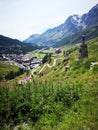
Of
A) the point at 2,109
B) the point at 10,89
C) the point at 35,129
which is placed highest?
the point at 10,89

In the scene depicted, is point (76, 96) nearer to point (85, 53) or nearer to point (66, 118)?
point (66, 118)

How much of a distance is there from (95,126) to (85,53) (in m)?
54.6

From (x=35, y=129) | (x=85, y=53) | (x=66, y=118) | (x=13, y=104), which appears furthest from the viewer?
(x=85, y=53)

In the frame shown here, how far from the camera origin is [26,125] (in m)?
11.1

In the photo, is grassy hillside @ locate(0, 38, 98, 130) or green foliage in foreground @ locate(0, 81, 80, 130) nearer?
grassy hillside @ locate(0, 38, 98, 130)

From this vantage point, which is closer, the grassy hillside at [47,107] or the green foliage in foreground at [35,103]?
the grassy hillside at [47,107]

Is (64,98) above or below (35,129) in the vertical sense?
above

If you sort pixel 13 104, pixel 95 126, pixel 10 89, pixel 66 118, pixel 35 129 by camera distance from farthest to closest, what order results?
1. pixel 10 89
2. pixel 13 104
3. pixel 66 118
4. pixel 35 129
5. pixel 95 126

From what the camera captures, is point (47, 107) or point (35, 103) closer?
point (47, 107)

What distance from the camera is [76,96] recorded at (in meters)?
14.2

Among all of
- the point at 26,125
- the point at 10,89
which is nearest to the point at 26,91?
the point at 10,89

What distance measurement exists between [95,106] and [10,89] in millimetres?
5710

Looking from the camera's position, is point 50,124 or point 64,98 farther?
point 64,98

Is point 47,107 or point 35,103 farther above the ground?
point 35,103
